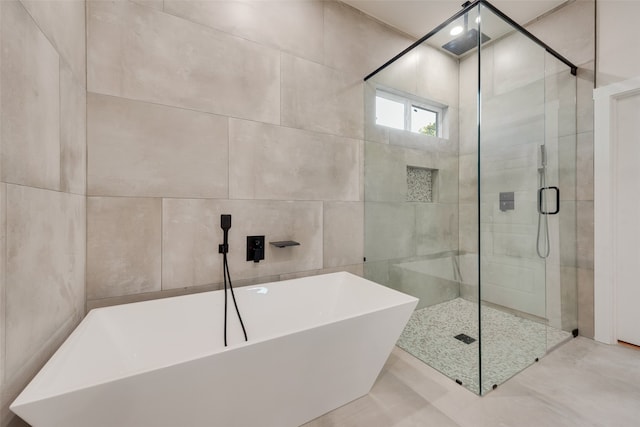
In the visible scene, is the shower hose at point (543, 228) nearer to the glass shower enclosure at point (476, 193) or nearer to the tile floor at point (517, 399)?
the glass shower enclosure at point (476, 193)

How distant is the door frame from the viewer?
2078 mm

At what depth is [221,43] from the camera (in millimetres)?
1804

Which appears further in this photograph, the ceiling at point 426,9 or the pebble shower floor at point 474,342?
the ceiling at point 426,9

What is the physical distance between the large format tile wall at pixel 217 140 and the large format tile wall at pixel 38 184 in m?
0.17

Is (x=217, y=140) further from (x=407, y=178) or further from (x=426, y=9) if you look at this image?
(x=426, y=9)

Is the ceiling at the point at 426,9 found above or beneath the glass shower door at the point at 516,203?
above

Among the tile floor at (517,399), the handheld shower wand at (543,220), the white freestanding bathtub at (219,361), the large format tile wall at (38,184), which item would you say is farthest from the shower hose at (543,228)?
the large format tile wall at (38,184)

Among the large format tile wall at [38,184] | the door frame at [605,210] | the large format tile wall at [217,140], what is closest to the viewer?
the large format tile wall at [38,184]

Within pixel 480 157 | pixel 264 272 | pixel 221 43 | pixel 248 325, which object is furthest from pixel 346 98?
pixel 248 325

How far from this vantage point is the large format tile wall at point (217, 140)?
1517 mm

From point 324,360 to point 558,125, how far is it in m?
2.57

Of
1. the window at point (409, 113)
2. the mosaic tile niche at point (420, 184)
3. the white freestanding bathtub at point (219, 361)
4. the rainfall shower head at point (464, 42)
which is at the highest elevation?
the rainfall shower head at point (464, 42)

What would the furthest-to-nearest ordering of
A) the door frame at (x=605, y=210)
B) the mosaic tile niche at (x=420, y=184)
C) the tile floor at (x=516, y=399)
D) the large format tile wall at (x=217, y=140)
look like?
1. the mosaic tile niche at (x=420, y=184)
2. the door frame at (x=605, y=210)
3. the large format tile wall at (x=217, y=140)
4. the tile floor at (x=516, y=399)

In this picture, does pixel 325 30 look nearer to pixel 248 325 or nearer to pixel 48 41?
pixel 48 41
